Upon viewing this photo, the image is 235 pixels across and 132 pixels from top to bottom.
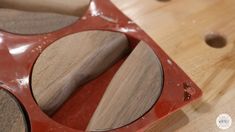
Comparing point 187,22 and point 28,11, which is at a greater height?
point 28,11

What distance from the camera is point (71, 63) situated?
0.58m

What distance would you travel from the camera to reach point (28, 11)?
661mm

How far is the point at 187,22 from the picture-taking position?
2.31 feet

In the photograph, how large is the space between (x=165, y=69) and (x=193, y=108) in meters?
0.08

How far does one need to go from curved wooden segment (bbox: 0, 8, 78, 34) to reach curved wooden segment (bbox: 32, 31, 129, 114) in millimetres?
42

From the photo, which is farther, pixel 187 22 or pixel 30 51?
pixel 187 22

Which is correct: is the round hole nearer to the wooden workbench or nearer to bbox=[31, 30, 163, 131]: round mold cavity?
the wooden workbench

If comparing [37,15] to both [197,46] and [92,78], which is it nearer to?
[92,78]

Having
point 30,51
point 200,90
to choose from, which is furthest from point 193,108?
point 30,51

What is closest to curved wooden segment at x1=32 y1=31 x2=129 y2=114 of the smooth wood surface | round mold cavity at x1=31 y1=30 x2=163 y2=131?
round mold cavity at x1=31 y1=30 x2=163 y2=131

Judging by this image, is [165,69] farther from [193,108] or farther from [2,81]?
[2,81]

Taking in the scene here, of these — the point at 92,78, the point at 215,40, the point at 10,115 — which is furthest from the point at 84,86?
the point at 215,40

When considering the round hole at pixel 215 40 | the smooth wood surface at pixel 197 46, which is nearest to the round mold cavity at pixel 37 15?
the smooth wood surface at pixel 197 46

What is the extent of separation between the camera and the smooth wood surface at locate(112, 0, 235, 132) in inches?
22.2
